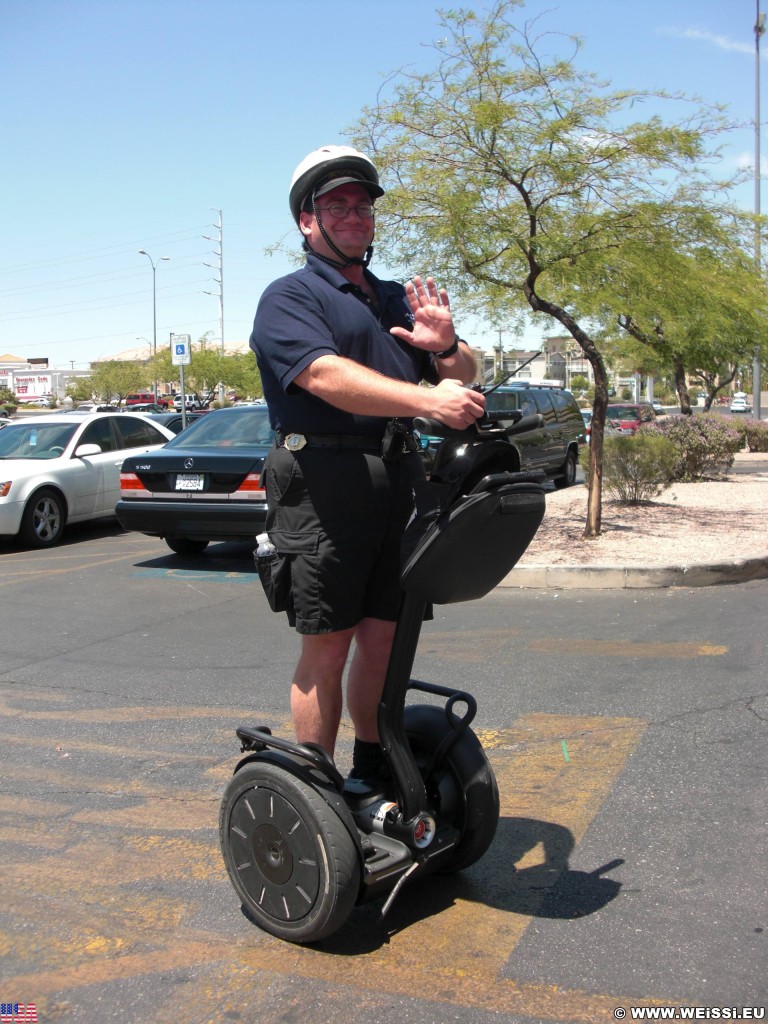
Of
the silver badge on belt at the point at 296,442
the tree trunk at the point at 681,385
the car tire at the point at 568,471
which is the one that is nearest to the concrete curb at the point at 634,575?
the silver badge on belt at the point at 296,442

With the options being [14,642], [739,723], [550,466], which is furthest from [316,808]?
[550,466]

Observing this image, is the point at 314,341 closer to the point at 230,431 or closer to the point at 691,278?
the point at 230,431

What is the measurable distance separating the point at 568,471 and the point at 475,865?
1467cm

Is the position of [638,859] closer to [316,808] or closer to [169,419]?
[316,808]

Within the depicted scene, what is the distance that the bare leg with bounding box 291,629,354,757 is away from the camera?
295 centimetres

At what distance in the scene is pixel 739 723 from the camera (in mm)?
4605

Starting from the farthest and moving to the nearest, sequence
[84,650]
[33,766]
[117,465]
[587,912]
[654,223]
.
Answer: [117,465], [654,223], [84,650], [33,766], [587,912]

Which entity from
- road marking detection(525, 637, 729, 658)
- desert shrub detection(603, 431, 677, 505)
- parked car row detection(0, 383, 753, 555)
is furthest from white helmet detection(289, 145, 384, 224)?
desert shrub detection(603, 431, 677, 505)

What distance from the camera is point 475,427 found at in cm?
275

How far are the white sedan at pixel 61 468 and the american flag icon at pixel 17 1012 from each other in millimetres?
8983

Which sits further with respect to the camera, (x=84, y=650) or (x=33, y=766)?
(x=84, y=650)

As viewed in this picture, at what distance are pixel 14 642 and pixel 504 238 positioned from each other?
18.6ft

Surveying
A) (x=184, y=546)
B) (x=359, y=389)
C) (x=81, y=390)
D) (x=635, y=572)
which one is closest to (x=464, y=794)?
(x=359, y=389)

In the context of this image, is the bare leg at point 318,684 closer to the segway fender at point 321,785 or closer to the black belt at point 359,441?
the segway fender at point 321,785
